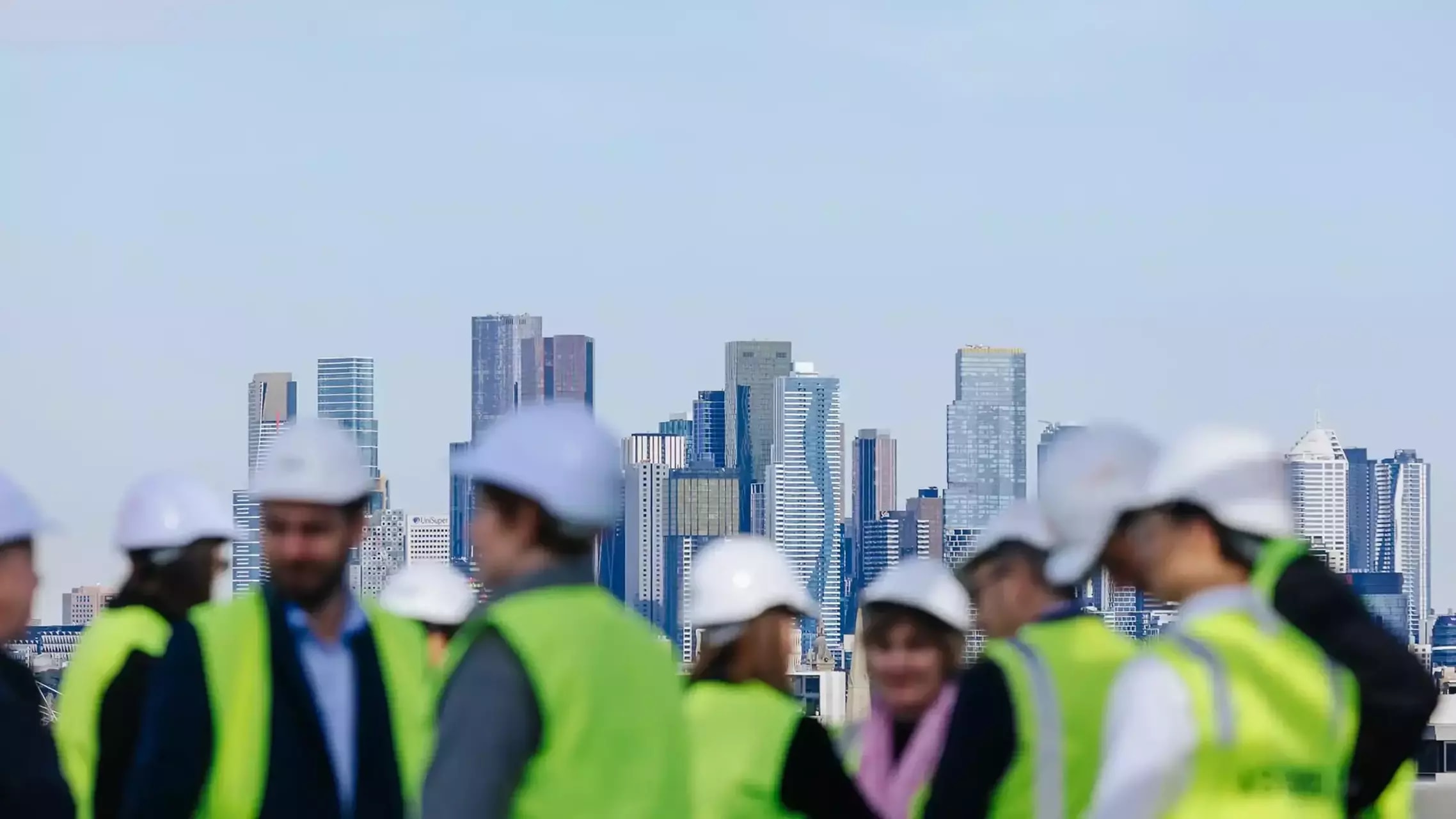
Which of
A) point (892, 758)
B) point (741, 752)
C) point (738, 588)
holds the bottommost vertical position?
point (892, 758)

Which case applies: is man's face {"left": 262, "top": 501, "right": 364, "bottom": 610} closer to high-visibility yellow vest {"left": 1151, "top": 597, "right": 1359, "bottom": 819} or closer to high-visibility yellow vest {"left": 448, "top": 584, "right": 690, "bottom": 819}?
high-visibility yellow vest {"left": 448, "top": 584, "right": 690, "bottom": 819}

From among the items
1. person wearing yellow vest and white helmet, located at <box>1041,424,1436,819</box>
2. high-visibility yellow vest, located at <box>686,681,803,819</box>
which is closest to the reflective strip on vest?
person wearing yellow vest and white helmet, located at <box>1041,424,1436,819</box>

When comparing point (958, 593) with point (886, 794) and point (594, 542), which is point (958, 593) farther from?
point (594, 542)

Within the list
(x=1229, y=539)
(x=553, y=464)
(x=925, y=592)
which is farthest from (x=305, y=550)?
(x=925, y=592)

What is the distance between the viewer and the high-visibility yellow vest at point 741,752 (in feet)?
19.0

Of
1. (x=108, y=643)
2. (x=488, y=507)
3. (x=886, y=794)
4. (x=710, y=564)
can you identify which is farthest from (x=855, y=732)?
(x=488, y=507)

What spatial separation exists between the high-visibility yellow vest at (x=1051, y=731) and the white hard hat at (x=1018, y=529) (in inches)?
31.2

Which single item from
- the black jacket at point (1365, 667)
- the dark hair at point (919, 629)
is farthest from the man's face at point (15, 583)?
the black jacket at point (1365, 667)

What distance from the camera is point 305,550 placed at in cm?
530

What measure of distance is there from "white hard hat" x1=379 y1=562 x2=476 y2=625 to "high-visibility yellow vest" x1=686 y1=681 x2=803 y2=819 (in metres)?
2.78

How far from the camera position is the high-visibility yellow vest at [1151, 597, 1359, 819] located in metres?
4.52

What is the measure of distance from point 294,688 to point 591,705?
0.81 m

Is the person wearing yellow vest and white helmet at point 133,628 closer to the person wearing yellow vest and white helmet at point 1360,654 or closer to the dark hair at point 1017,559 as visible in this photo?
the dark hair at point 1017,559

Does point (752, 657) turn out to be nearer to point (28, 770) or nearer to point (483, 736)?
point (483, 736)
